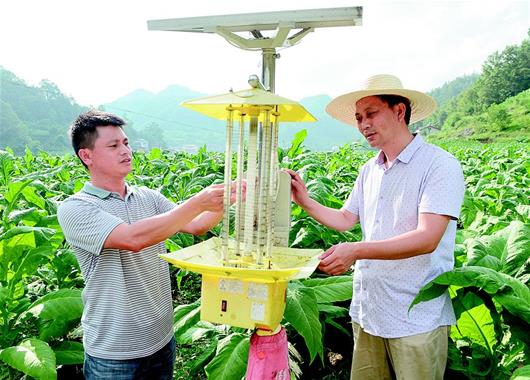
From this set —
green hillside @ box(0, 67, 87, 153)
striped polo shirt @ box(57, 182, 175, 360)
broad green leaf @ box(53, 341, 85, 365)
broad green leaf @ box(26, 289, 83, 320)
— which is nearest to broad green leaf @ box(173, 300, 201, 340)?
striped polo shirt @ box(57, 182, 175, 360)

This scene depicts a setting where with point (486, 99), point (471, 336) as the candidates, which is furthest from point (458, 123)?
point (471, 336)

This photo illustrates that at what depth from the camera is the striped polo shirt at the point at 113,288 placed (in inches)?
75.7

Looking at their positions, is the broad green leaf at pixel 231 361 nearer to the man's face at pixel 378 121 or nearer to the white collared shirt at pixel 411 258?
the white collared shirt at pixel 411 258

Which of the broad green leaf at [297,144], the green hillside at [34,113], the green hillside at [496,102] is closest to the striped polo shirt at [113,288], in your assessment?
the broad green leaf at [297,144]

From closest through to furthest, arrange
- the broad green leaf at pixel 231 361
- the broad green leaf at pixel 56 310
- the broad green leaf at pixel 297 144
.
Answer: the broad green leaf at pixel 231 361 → the broad green leaf at pixel 56 310 → the broad green leaf at pixel 297 144

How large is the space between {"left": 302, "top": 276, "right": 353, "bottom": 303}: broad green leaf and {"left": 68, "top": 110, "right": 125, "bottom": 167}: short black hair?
1378 mm

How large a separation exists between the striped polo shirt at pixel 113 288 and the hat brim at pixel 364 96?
3.85 feet

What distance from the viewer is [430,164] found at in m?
2.00

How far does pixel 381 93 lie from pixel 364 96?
0.10 metres

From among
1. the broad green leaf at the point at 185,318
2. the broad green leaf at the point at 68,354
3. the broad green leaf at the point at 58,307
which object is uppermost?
the broad green leaf at the point at 58,307

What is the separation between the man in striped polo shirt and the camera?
6.14ft

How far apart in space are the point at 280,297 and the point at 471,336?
1362mm

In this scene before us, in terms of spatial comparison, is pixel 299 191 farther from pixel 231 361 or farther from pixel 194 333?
pixel 194 333

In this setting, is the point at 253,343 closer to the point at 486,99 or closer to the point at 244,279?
the point at 244,279
